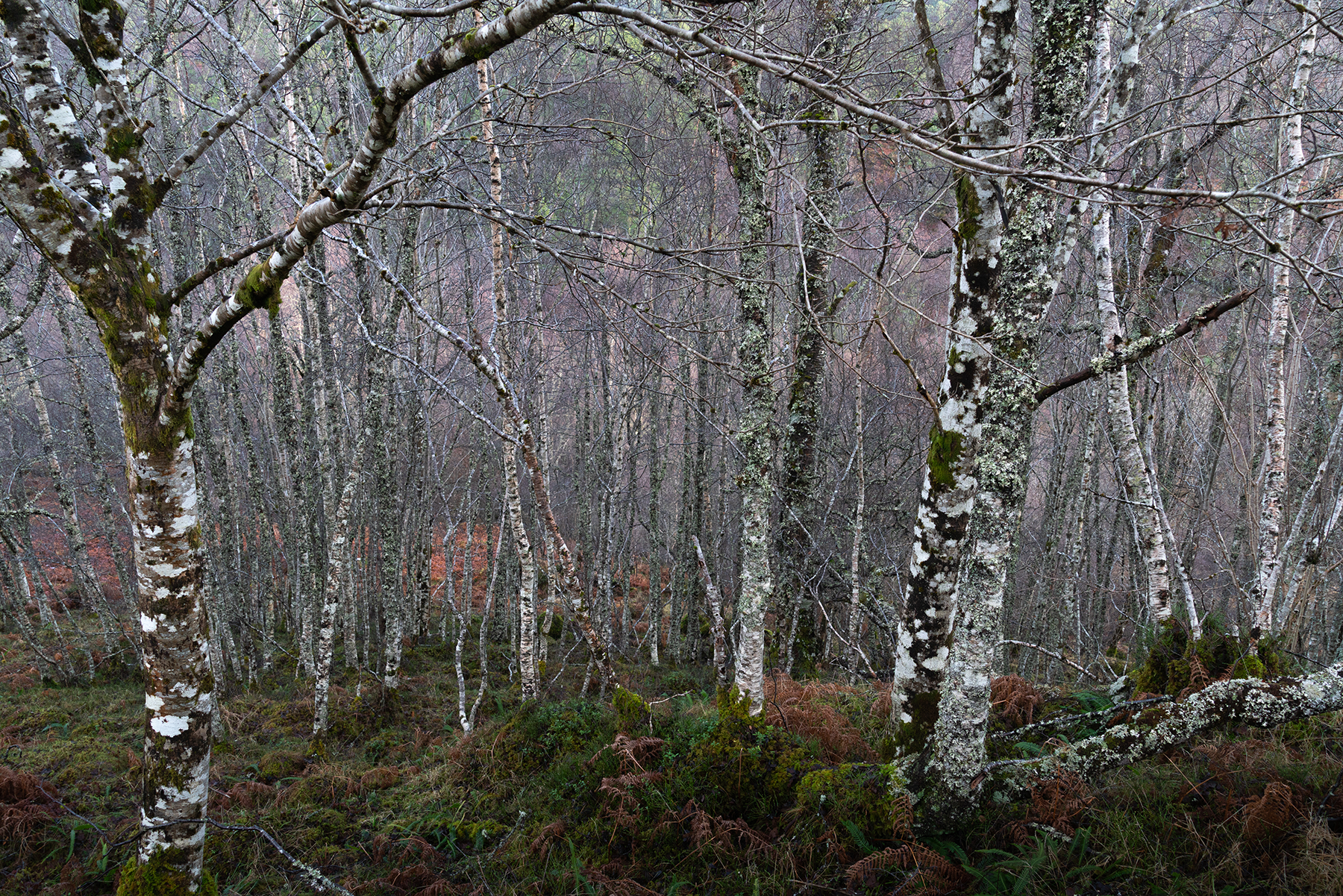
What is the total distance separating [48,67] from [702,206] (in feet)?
25.3

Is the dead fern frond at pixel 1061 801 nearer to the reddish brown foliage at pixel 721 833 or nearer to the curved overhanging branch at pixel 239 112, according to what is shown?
the reddish brown foliage at pixel 721 833

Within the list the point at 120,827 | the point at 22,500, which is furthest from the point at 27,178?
the point at 22,500

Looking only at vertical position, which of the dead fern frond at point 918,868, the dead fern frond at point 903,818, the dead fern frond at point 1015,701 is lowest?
the dead fern frond at point 918,868

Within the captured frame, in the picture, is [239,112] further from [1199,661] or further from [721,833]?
[1199,661]

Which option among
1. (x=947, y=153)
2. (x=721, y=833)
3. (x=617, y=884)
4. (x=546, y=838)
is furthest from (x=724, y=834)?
(x=947, y=153)

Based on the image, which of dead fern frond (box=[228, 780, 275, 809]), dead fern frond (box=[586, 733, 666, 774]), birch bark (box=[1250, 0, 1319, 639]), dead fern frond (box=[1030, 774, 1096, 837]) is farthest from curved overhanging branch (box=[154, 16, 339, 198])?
birch bark (box=[1250, 0, 1319, 639])

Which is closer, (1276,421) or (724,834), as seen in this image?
(724,834)

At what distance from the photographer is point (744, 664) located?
A: 4.92 metres

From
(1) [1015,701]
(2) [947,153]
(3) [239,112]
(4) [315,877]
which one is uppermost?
(3) [239,112]

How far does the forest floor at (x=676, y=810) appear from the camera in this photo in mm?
2818

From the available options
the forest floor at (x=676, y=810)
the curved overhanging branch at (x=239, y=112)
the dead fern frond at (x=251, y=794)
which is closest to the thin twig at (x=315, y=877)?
the forest floor at (x=676, y=810)

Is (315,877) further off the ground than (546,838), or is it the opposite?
(546,838)

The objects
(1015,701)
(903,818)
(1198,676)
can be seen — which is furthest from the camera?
(1015,701)

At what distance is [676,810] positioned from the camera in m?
3.83
